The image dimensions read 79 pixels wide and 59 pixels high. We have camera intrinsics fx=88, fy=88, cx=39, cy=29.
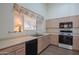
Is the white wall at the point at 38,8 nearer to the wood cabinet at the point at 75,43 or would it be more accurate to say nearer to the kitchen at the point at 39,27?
the kitchen at the point at 39,27

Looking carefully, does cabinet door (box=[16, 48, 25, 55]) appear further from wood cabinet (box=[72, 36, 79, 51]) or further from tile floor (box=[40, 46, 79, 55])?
wood cabinet (box=[72, 36, 79, 51])

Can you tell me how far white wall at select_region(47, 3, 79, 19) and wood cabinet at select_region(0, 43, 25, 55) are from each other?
1.96ft

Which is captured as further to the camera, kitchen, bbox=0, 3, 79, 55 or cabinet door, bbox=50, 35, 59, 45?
cabinet door, bbox=50, 35, 59, 45

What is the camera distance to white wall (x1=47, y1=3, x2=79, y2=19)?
1.23 m

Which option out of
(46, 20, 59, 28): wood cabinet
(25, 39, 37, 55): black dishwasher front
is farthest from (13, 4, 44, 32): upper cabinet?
(25, 39, 37, 55): black dishwasher front

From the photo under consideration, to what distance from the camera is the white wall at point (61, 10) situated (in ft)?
4.05

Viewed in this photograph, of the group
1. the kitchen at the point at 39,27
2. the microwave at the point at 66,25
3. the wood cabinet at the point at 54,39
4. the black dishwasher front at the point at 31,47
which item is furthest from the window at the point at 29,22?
the microwave at the point at 66,25

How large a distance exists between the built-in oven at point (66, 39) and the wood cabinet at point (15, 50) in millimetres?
593

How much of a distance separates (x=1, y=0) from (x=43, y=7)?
582 mm

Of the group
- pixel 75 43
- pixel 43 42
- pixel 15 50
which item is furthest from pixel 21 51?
pixel 75 43

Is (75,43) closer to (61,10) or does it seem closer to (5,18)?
(61,10)

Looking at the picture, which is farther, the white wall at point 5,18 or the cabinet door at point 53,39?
the cabinet door at point 53,39
